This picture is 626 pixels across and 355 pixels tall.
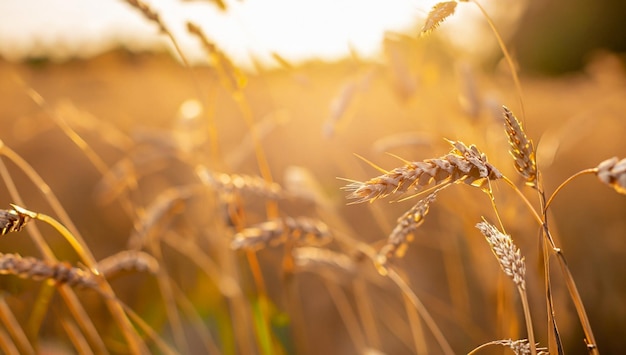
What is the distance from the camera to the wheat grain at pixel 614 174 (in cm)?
38

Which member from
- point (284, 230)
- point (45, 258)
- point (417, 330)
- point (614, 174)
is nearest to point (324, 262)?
point (284, 230)

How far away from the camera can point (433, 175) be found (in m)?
0.47

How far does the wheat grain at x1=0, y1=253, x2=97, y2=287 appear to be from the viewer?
611 millimetres

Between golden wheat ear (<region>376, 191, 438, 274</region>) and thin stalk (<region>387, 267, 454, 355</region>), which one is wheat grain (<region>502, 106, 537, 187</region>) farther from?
thin stalk (<region>387, 267, 454, 355</region>)

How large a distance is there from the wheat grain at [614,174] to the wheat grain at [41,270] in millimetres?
594

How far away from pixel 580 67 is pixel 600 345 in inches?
504

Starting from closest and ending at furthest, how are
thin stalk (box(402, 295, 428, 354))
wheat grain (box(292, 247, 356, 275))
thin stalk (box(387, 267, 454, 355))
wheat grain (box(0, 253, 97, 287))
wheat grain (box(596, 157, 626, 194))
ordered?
wheat grain (box(596, 157, 626, 194)), wheat grain (box(0, 253, 97, 287)), thin stalk (box(387, 267, 454, 355)), wheat grain (box(292, 247, 356, 275)), thin stalk (box(402, 295, 428, 354))

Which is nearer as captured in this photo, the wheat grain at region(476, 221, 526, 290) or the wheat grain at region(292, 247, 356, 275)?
the wheat grain at region(476, 221, 526, 290)

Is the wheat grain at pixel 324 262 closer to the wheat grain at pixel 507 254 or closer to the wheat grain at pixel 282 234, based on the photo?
the wheat grain at pixel 282 234

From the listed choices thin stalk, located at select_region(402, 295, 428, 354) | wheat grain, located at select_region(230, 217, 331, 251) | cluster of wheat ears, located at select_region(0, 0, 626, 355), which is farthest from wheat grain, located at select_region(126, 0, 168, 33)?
thin stalk, located at select_region(402, 295, 428, 354)

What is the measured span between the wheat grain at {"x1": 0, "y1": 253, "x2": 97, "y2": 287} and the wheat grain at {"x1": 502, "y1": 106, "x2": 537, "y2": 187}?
21.3 inches

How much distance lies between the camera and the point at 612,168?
0.41 m

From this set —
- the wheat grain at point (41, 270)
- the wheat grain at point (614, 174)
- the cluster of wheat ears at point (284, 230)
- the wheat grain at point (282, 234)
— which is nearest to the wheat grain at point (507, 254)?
the cluster of wheat ears at point (284, 230)

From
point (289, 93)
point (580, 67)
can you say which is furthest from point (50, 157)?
Result: point (580, 67)
